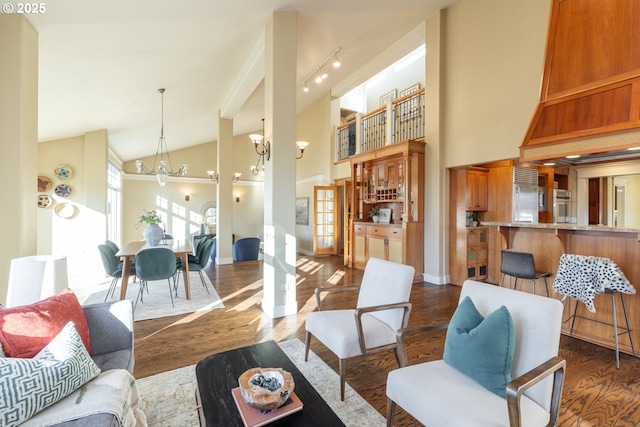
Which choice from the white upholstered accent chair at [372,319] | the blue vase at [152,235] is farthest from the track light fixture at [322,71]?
the white upholstered accent chair at [372,319]

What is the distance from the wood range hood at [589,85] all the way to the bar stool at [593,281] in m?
1.02

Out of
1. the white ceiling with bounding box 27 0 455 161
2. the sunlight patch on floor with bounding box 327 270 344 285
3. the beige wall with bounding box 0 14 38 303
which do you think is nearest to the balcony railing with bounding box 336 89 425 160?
the white ceiling with bounding box 27 0 455 161

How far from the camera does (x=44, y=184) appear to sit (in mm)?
5500

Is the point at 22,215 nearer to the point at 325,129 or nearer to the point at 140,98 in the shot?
the point at 140,98

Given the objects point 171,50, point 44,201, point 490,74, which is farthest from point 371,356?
point 44,201

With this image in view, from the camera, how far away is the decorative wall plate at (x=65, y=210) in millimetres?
5648

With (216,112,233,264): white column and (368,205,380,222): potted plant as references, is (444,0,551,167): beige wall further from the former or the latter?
(216,112,233,264): white column

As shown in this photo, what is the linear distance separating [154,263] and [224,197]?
11.0ft

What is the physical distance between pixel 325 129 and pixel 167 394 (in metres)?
6.97

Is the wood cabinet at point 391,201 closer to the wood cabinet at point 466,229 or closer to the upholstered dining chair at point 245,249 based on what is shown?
the wood cabinet at point 466,229

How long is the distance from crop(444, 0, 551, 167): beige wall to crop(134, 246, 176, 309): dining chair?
4513 mm

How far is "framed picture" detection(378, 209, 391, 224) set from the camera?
19.6 feet

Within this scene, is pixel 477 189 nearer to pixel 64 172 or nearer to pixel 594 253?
pixel 594 253

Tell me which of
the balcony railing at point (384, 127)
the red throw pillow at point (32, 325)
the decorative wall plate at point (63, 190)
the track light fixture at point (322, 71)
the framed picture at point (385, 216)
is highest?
the track light fixture at point (322, 71)
